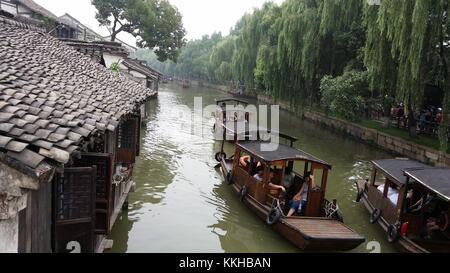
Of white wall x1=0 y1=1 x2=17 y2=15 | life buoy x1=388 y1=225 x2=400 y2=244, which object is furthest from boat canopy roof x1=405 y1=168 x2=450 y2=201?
white wall x1=0 y1=1 x2=17 y2=15

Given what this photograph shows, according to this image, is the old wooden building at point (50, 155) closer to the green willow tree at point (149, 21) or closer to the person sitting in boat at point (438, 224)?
the person sitting in boat at point (438, 224)

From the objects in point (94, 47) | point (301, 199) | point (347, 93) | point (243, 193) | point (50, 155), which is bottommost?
point (243, 193)

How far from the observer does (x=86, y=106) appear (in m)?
5.40

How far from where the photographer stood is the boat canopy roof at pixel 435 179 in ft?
24.9

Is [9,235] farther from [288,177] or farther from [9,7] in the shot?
[9,7]

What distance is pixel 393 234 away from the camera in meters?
8.79

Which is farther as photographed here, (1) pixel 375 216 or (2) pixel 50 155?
(1) pixel 375 216

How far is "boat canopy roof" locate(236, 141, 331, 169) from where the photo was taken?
377 inches

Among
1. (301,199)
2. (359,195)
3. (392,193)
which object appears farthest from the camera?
(359,195)

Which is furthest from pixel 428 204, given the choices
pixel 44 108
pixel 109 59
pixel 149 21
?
pixel 149 21

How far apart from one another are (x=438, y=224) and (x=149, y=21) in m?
33.4
